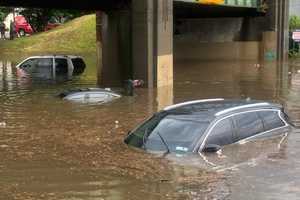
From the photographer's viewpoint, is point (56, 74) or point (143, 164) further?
point (56, 74)

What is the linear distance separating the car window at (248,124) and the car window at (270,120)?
0.48 ft

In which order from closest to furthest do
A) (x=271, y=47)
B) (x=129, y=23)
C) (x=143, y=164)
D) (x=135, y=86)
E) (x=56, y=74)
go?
(x=143, y=164) → (x=135, y=86) → (x=129, y=23) → (x=56, y=74) → (x=271, y=47)

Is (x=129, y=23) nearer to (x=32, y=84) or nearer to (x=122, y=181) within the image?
(x=32, y=84)

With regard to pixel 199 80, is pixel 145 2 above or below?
above

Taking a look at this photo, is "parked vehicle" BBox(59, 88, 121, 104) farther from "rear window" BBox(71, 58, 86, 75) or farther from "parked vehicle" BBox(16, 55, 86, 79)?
"rear window" BBox(71, 58, 86, 75)

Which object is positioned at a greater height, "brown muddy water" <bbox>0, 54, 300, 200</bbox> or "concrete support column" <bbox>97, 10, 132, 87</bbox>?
"concrete support column" <bbox>97, 10, 132, 87</bbox>

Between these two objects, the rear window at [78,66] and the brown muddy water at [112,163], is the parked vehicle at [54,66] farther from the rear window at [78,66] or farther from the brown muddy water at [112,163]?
the brown muddy water at [112,163]

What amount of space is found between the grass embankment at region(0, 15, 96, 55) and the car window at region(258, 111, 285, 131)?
49.6 meters

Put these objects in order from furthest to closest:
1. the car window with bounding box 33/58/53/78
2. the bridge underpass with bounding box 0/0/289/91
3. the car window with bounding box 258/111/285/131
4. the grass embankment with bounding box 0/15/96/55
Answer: the grass embankment with bounding box 0/15/96/55, the car window with bounding box 33/58/53/78, the bridge underpass with bounding box 0/0/289/91, the car window with bounding box 258/111/285/131

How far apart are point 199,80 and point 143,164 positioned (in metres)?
22.9

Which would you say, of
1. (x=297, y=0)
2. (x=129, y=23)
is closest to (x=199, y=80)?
(x=129, y=23)

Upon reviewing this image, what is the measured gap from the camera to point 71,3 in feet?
118

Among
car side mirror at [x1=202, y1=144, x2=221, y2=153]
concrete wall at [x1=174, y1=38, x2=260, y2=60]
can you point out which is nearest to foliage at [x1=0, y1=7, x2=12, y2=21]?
concrete wall at [x1=174, y1=38, x2=260, y2=60]

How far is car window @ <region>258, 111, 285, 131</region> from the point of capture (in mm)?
14211
